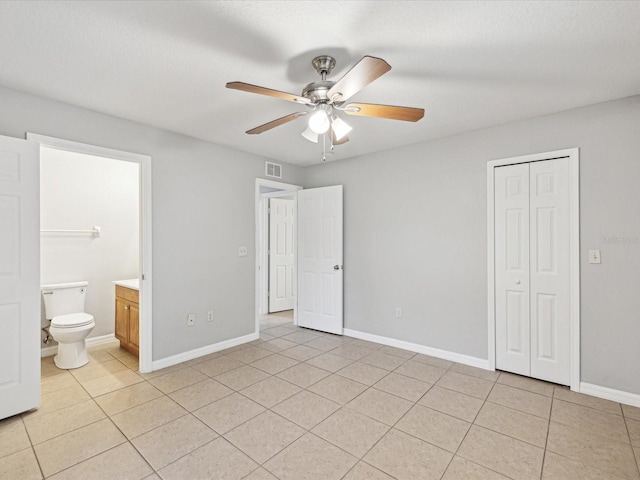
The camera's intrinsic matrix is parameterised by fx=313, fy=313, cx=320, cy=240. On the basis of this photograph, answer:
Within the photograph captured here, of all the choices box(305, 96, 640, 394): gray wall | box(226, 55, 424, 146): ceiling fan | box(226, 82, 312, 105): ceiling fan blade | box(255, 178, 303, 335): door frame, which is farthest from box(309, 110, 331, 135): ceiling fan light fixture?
box(255, 178, 303, 335): door frame

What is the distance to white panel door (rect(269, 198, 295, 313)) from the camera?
561 cm

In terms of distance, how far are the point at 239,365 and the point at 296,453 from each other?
1.51 meters

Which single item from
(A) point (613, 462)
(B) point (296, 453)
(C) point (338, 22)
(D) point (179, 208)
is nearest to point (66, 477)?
(B) point (296, 453)

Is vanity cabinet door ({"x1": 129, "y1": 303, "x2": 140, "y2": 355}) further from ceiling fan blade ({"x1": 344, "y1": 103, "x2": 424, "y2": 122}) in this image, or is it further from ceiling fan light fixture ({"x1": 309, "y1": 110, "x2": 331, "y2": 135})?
ceiling fan blade ({"x1": 344, "y1": 103, "x2": 424, "y2": 122})

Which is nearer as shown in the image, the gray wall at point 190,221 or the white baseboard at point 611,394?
the white baseboard at point 611,394

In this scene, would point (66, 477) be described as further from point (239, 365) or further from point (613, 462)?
point (613, 462)

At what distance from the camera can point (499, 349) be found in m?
3.11

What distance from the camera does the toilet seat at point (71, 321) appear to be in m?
3.08

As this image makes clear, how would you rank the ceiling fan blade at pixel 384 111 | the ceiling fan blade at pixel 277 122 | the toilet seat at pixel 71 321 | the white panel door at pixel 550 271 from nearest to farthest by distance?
1. the ceiling fan blade at pixel 384 111
2. the ceiling fan blade at pixel 277 122
3. the white panel door at pixel 550 271
4. the toilet seat at pixel 71 321

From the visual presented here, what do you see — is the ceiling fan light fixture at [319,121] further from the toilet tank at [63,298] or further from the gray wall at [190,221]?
the toilet tank at [63,298]

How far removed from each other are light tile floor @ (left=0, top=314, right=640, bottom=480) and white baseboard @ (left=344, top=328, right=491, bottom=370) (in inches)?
4.0

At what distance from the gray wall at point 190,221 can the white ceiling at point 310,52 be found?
0.25 metres

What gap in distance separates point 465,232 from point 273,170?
8.48ft

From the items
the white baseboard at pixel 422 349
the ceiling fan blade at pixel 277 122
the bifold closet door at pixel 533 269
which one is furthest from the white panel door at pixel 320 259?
the ceiling fan blade at pixel 277 122
